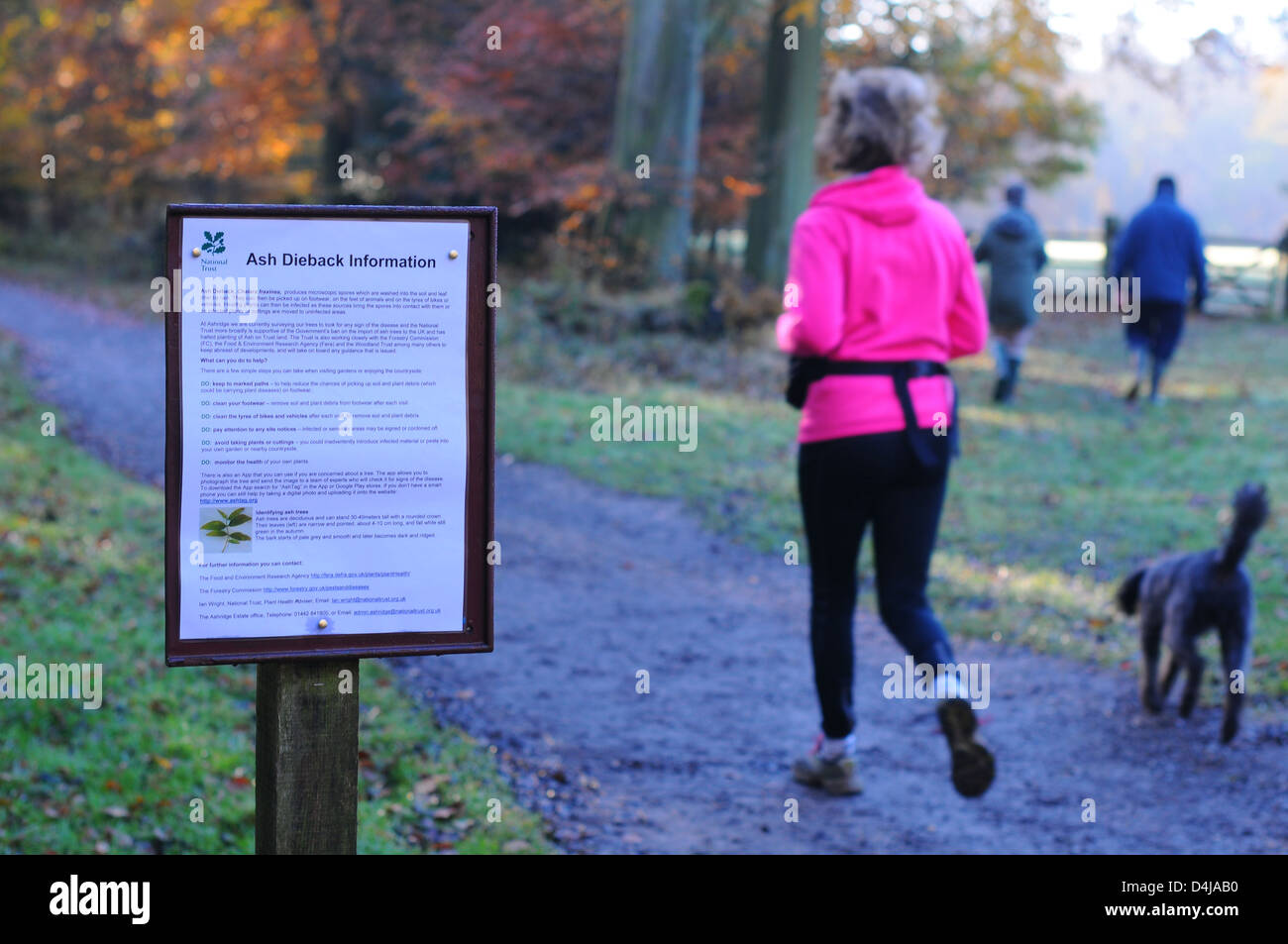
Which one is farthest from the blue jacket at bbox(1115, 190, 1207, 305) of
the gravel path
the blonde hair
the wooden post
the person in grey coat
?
the wooden post

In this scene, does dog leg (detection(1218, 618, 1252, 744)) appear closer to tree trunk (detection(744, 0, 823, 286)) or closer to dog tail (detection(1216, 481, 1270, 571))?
dog tail (detection(1216, 481, 1270, 571))

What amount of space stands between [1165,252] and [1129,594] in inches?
333

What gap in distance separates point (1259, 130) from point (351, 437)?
85.5m

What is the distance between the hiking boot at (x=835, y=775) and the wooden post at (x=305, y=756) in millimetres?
2500

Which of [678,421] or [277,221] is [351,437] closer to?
[277,221]

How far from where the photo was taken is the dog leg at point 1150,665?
593cm

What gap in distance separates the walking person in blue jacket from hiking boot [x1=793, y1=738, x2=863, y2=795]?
33.0ft

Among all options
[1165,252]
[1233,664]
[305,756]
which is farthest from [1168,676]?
[1165,252]

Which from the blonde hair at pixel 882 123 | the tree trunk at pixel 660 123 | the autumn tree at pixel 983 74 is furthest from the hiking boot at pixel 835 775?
the autumn tree at pixel 983 74

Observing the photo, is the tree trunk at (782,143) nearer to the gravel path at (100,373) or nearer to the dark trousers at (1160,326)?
the dark trousers at (1160,326)

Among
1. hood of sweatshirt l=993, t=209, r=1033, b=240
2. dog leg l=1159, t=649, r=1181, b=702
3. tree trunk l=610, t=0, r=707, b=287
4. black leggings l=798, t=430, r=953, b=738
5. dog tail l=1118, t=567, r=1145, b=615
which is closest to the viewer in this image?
black leggings l=798, t=430, r=953, b=738

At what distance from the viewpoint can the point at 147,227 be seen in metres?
30.0

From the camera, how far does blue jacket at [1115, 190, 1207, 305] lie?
1365cm
